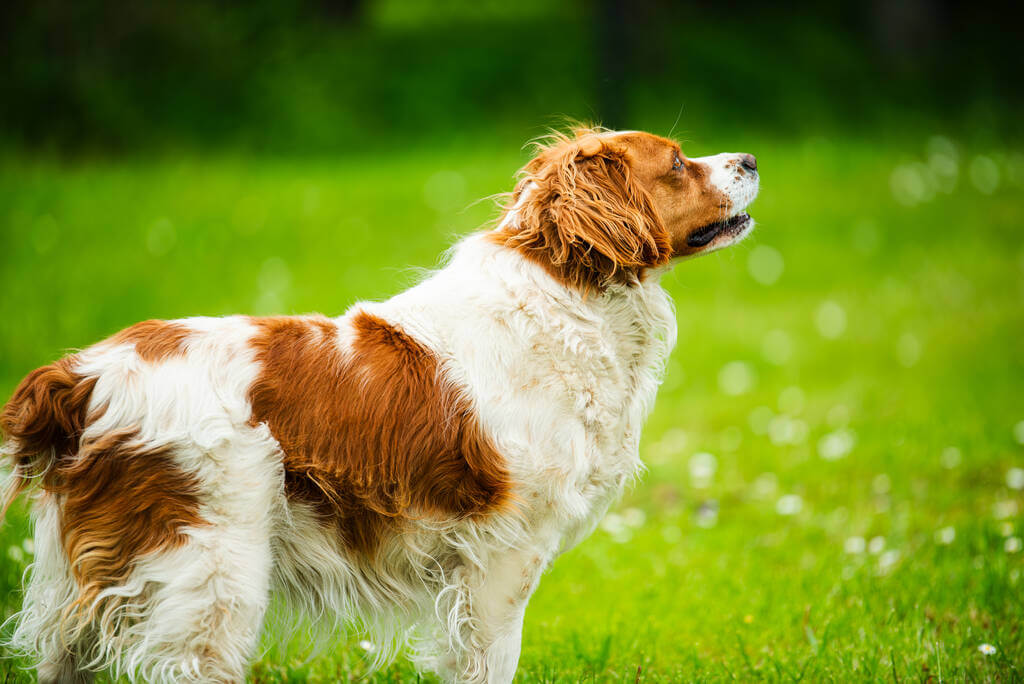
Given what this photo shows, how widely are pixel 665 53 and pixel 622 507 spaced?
13.1 metres

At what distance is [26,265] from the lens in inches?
397

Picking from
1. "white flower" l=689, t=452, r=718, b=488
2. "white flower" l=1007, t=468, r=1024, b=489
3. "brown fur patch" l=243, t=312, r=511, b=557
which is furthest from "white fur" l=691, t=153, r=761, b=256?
"white flower" l=1007, t=468, r=1024, b=489

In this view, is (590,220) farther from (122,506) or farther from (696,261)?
(696,261)

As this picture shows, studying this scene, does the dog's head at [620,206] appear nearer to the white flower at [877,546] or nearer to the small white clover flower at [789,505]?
the white flower at [877,546]

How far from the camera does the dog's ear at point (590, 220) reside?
3.55m

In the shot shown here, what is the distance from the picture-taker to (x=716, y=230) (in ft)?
12.8

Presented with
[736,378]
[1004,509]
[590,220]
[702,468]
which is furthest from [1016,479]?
[590,220]

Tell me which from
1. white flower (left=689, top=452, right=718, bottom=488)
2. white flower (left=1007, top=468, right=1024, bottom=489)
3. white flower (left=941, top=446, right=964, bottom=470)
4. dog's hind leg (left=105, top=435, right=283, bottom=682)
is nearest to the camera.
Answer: dog's hind leg (left=105, top=435, right=283, bottom=682)

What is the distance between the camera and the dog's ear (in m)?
3.55

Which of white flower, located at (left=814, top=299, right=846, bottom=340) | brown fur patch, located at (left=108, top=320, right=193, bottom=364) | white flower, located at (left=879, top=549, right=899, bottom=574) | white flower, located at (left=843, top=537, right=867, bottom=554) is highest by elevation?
brown fur patch, located at (left=108, top=320, right=193, bottom=364)

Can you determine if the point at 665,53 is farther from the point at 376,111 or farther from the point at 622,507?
the point at 622,507

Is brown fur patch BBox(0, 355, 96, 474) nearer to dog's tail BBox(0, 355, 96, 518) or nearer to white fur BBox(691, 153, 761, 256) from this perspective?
dog's tail BBox(0, 355, 96, 518)

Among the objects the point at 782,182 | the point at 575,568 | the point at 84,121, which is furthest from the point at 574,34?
the point at 575,568

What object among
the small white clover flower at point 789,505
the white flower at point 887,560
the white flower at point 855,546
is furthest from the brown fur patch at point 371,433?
the small white clover flower at point 789,505
